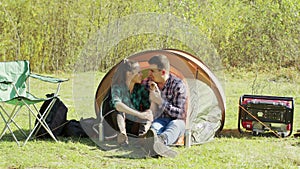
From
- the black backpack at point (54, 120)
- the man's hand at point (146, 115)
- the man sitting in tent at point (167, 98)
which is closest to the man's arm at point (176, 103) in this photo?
the man sitting in tent at point (167, 98)

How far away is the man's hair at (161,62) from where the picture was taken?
4.30 m

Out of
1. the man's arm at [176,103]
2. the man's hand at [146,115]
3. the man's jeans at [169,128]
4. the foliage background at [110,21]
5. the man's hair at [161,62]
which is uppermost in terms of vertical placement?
the foliage background at [110,21]

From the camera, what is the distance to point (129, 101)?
4336mm

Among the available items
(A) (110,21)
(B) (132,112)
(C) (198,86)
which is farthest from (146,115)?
(A) (110,21)

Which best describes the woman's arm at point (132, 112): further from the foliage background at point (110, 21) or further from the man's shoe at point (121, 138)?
the foliage background at point (110, 21)

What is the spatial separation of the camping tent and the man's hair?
11.0 inches

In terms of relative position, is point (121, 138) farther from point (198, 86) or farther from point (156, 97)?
point (198, 86)

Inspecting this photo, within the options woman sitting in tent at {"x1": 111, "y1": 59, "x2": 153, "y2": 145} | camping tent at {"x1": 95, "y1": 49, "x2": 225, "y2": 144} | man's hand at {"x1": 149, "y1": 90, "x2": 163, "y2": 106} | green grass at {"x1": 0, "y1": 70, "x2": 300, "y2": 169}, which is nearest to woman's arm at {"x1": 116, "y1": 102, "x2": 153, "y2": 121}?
woman sitting in tent at {"x1": 111, "y1": 59, "x2": 153, "y2": 145}

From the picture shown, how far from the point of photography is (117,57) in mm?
7566

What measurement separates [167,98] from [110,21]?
198 inches

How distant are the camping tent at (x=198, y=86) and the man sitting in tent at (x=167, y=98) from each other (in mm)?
263

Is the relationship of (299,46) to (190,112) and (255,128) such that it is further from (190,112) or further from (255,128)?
(190,112)

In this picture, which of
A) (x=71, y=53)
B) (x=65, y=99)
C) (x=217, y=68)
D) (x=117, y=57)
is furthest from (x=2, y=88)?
(x=71, y=53)

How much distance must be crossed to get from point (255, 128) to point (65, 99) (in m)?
3.16
